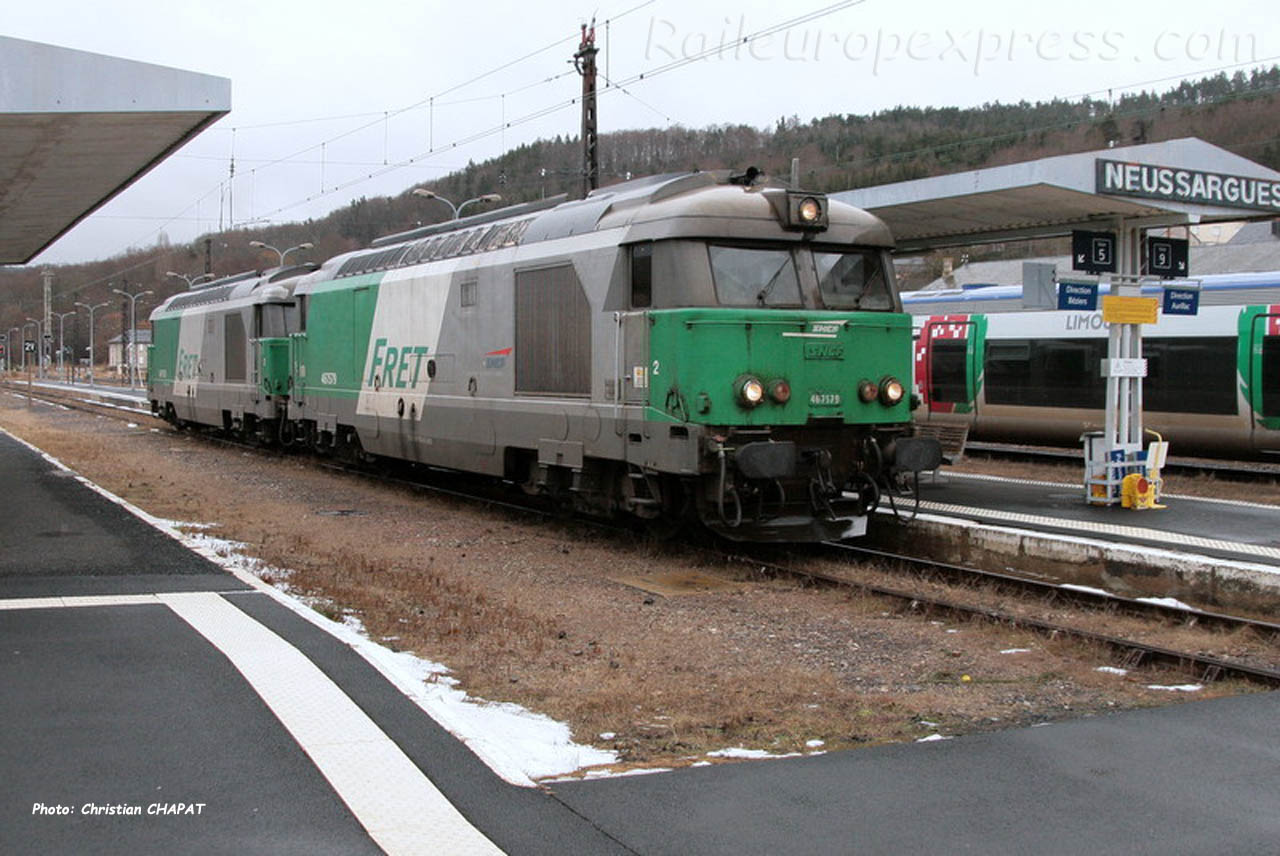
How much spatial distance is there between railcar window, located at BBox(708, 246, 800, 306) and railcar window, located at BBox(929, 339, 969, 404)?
13401mm

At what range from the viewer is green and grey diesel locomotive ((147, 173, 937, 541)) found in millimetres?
10695

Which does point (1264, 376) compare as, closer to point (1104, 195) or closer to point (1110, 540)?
point (1104, 195)

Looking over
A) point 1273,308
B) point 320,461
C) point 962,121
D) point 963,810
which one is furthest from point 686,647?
point 962,121

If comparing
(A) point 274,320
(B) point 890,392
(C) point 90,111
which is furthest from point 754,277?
(A) point 274,320

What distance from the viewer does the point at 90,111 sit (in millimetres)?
9055

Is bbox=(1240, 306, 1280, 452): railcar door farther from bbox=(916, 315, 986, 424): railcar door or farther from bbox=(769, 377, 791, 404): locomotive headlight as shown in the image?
bbox=(769, 377, 791, 404): locomotive headlight

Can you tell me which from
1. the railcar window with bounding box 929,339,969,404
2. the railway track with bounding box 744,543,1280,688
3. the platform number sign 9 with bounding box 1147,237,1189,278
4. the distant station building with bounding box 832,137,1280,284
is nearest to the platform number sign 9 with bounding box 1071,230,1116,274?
the distant station building with bounding box 832,137,1280,284

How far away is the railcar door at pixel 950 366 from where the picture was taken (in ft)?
77.2

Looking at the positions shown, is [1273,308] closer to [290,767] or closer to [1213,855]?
[1213,855]

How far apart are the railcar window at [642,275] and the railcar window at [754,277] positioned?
23.9 inches

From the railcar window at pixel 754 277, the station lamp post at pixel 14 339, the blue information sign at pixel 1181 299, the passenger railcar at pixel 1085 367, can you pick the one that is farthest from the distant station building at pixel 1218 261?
the station lamp post at pixel 14 339

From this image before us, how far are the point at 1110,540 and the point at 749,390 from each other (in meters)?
3.97

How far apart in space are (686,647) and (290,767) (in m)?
3.67

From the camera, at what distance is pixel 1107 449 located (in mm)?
14352
